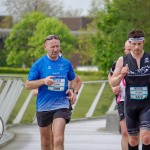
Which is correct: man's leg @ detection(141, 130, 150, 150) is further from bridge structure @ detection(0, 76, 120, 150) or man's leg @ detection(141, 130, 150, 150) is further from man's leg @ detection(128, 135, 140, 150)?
bridge structure @ detection(0, 76, 120, 150)

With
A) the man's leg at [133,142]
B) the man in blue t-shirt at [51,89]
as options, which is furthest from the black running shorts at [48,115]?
the man's leg at [133,142]

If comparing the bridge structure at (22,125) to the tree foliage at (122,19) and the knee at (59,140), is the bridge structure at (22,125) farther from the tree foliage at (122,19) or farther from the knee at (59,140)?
the tree foliage at (122,19)

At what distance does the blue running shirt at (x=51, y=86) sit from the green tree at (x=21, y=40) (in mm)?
75788

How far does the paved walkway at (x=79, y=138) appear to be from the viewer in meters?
14.8

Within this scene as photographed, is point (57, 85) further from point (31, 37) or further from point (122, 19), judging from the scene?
point (31, 37)

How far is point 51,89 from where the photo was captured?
10.6 metres

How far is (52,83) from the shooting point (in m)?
10.3

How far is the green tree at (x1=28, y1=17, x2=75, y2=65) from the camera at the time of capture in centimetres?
8356

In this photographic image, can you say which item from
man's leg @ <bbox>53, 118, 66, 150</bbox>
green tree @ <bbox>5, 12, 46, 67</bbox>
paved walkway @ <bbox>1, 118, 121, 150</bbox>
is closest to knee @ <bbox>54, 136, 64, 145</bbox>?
man's leg @ <bbox>53, 118, 66, 150</bbox>

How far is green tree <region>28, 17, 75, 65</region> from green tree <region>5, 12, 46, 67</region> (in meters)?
1.11

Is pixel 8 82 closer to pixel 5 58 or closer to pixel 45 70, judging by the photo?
pixel 45 70

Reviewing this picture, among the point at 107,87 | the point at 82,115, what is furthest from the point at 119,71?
the point at 107,87

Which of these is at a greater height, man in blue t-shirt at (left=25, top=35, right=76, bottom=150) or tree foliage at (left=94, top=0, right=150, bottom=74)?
man in blue t-shirt at (left=25, top=35, right=76, bottom=150)

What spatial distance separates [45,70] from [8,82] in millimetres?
6807
